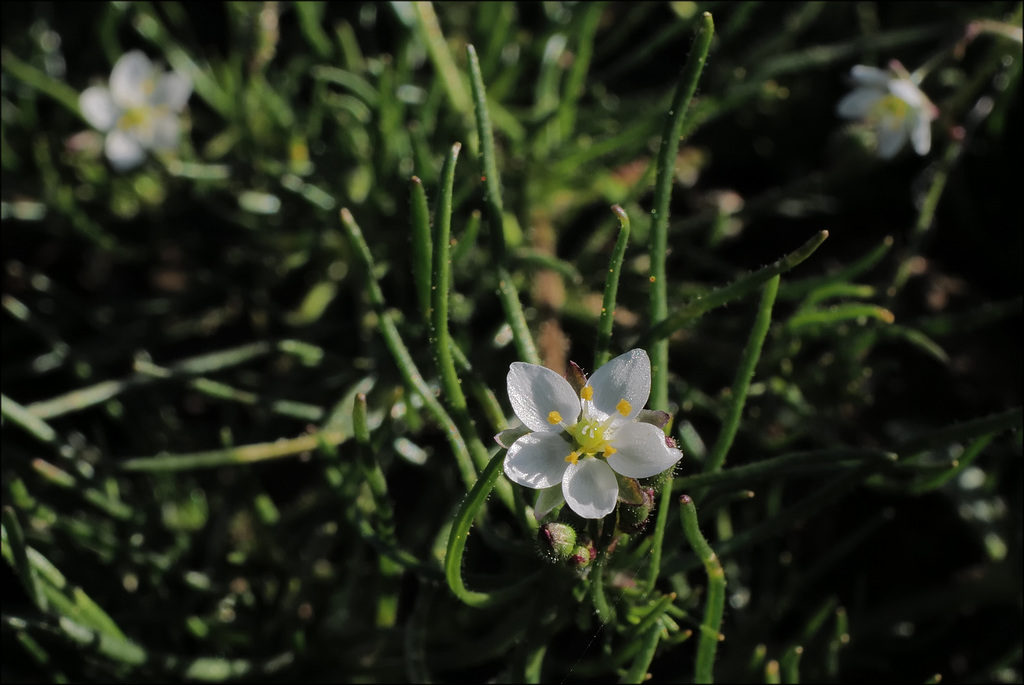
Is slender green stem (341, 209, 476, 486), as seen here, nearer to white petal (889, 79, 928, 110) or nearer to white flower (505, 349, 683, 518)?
white flower (505, 349, 683, 518)

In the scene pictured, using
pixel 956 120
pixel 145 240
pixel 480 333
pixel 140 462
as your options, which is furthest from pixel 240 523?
pixel 956 120

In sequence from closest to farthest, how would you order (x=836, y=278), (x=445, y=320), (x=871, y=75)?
1. (x=445, y=320)
2. (x=836, y=278)
3. (x=871, y=75)

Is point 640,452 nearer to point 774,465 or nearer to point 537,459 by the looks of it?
point 537,459

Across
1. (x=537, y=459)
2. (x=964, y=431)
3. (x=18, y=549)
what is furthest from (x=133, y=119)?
(x=964, y=431)

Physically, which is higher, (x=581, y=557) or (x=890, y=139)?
(x=890, y=139)

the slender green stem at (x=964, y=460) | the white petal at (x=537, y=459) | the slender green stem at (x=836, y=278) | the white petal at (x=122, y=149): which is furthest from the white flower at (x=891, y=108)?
the white petal at (x=122, y=149)

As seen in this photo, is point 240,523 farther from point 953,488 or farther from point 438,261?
point 953,488
